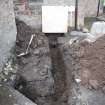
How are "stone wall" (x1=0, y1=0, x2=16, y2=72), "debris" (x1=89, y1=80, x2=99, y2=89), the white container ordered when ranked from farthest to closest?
the white container
"stone wall" (x1=0, y1=0, x2=16, y2=72)
"debris" (x1=89, y1=80, x2=99, y2=89)

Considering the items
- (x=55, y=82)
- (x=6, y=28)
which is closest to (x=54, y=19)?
(x=6, y=28)

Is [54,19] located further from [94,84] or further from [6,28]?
[94,84]

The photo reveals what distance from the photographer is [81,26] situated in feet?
26.1

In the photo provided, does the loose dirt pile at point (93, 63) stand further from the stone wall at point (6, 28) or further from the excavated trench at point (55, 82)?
the stone wall at point (6, 28)

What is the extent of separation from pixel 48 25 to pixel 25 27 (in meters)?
0.89

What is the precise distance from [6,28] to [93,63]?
7.72ft

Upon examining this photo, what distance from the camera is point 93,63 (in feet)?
Answer: 18.9

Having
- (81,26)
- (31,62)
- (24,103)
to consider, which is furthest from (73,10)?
(24,103)

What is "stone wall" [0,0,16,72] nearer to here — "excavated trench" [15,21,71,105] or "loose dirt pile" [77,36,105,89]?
"excavated trench" [15,21,71,105]

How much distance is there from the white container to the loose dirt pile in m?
1.23

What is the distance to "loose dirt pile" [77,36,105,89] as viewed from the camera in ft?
16.8

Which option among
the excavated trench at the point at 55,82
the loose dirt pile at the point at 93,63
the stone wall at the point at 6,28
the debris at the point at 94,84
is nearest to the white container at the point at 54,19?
the excavated trench at the point at 55,82

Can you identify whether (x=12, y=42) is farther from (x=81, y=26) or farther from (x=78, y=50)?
(x=81, y=26)

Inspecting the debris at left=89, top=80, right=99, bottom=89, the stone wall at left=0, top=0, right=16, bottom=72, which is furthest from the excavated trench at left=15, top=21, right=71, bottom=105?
the debris at left=89, top=80, right=99, bottom=89
